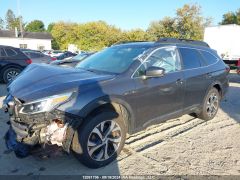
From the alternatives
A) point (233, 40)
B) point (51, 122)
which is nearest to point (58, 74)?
point (51, 122)

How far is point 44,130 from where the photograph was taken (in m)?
3.26

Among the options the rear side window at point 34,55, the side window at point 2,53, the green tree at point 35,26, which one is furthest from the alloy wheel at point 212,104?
the green tree at point 35,26

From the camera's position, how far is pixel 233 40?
68.0 ft

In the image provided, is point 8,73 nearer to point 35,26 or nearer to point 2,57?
point 2,57

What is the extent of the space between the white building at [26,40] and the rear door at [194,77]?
50.0 meters

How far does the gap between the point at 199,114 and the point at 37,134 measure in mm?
3728

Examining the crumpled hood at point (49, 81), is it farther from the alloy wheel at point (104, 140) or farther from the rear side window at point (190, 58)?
the rear side window at point (190, 58)

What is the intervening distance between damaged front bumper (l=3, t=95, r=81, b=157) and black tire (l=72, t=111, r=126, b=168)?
13 centimetres

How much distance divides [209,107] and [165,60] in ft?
6.30

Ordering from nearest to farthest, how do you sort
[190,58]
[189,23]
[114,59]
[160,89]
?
[160,89]
[114,59]
[190,58]
[189,23]

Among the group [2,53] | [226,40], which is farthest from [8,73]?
[226,40]

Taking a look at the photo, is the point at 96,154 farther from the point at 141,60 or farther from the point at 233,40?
the point at 233,40

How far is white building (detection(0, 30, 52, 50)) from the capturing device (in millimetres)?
51844

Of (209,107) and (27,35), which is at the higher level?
(27,35)
